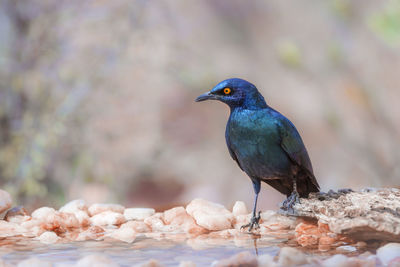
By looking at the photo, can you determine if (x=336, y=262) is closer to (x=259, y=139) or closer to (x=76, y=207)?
(x=259, y=139)

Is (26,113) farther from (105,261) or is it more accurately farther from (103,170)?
(105,261)

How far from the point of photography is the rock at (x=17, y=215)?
3135 millimetres

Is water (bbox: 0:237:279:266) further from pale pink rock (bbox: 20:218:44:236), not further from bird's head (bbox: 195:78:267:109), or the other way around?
bird's head (bbox: 195:78:267:109)

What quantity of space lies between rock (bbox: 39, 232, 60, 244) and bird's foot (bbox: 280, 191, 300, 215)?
1187mm

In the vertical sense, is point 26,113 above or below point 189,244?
above

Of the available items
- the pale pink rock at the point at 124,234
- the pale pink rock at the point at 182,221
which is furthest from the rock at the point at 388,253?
the pale pink rock at the point at 124,234

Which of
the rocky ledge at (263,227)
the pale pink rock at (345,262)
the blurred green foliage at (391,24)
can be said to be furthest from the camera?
the blurred green foliage at (391,24)

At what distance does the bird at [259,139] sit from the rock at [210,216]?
131 millimetres

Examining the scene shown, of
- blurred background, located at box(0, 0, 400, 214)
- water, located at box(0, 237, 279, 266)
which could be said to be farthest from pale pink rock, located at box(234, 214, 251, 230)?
blurred background, located at box(0, 0, 400, 214)

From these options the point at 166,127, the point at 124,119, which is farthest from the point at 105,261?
the point at 166,127

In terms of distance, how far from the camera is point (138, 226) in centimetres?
295

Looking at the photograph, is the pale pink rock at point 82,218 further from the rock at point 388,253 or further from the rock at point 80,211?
the rock at point 388,253

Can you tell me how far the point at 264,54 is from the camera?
10797mm

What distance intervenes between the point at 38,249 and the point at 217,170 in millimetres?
Answer: 7162
